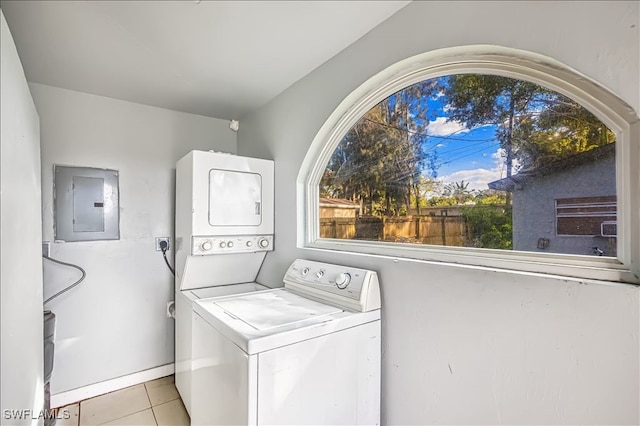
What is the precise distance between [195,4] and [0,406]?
1660 millimetres

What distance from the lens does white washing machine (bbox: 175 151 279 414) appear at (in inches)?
77.5

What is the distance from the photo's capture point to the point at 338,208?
1.99m

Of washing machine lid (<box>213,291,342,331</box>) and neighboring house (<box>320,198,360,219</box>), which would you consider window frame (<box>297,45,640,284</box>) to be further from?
washing machine lid (<box>213,291,342,331</box>)

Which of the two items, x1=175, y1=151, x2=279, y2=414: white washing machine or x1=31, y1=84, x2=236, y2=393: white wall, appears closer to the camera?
x1=175, y1=151, x2=279, y2=414: white washing machine

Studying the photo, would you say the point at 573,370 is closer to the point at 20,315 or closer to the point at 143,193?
the point at 20,315

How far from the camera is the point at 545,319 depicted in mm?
970

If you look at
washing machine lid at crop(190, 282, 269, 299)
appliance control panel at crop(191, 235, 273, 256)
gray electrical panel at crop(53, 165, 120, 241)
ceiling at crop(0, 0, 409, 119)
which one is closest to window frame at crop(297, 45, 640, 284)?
ceiling at crop(0, 0, 409, 119)

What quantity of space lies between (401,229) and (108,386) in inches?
99.8

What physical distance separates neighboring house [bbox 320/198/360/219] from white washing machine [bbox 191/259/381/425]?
0.43 meters

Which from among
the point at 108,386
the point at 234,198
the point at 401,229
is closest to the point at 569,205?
the point at 401,229

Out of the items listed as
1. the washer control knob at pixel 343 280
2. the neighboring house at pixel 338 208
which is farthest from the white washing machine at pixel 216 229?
the washer control knob at pixel 343 280

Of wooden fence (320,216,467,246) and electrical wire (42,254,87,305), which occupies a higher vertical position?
wooden fence (320,216,467,246)

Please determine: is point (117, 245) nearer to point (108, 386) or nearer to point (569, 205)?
point (108, 386)

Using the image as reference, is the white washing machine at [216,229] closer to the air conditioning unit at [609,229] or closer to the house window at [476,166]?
the house window at [476,166]
